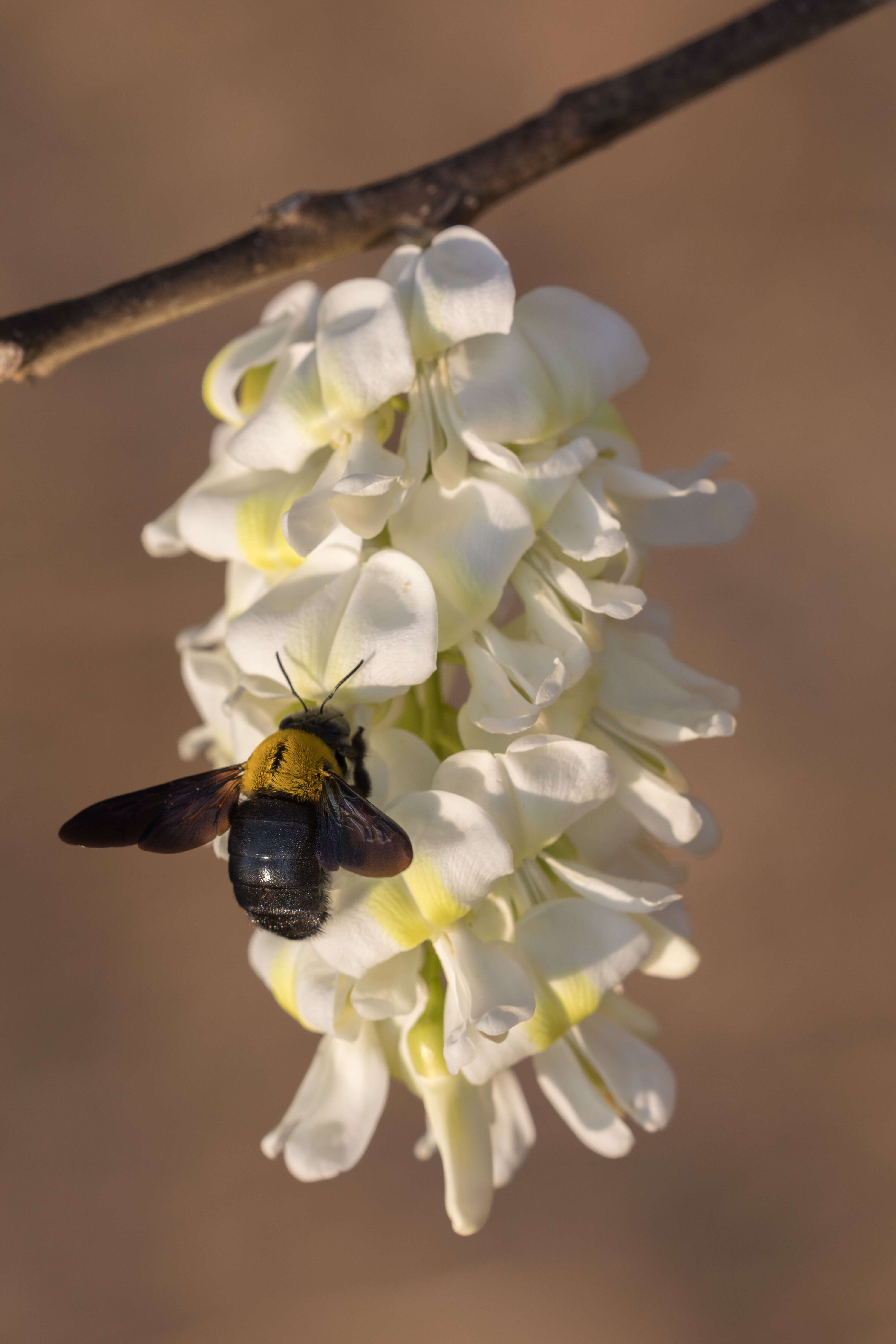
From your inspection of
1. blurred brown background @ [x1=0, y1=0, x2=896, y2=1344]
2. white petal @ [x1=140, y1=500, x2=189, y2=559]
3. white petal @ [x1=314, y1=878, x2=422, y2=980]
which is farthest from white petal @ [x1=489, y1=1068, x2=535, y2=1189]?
blurred brown background @ [x1=0, y1=0, x2=896, y2=1344]

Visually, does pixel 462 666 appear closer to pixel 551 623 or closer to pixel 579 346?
pixel 551 623

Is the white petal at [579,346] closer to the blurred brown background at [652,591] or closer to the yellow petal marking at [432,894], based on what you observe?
the yellow petal marking at [432,894]

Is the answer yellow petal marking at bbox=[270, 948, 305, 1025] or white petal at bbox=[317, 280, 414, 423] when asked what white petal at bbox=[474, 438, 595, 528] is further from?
yellow petal marking at bbox=[270, 948, 305, 1025]

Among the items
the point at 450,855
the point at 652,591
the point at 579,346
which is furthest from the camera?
the point at 652,591

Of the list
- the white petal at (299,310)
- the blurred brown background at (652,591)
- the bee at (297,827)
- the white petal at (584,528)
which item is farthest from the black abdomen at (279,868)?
the blurred brown background at (652,591)

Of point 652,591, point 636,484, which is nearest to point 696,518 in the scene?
point 636,484
